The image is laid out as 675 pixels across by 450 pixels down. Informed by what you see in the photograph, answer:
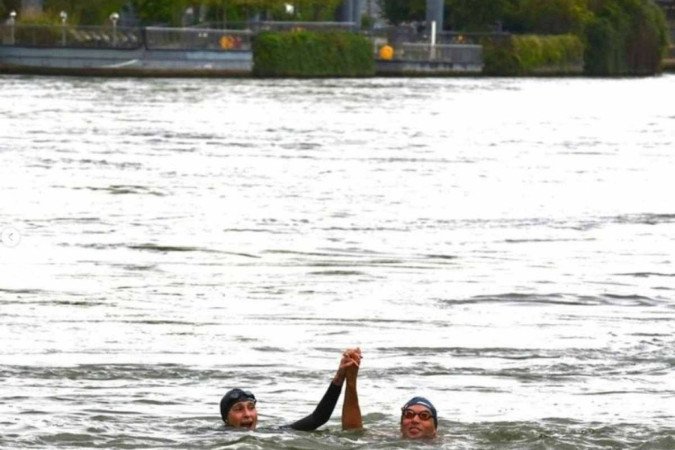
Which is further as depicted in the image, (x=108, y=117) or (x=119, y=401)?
(x=108, y=117)

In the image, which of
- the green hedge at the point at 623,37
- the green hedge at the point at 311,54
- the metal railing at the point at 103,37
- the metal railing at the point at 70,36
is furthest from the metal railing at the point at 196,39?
the green hedge at the point at 623,37

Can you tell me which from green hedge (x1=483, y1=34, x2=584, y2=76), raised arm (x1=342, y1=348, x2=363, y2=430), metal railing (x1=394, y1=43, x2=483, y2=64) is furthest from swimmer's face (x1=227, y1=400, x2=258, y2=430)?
green hedge (x1=483, y1=34, x2=584, y2=76)

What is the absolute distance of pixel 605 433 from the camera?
17.5 m

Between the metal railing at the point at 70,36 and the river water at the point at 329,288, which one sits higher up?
the river water at the point at 329,288

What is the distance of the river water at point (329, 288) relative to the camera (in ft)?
59.8

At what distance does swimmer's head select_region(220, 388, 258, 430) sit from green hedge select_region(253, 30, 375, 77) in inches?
3278

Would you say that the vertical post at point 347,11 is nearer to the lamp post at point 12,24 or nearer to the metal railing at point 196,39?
the metal railing at point 196,39

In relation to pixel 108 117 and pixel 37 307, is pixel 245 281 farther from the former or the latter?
pixel 108 117

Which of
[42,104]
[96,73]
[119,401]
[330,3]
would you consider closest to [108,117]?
[42,104]

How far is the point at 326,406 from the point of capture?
16.7 metres

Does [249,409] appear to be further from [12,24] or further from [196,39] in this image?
[196,39]

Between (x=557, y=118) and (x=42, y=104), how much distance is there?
52.8 ft

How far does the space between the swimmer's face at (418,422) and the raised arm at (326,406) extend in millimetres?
534

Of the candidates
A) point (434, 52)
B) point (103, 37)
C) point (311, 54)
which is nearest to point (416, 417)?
point (103, 37)
